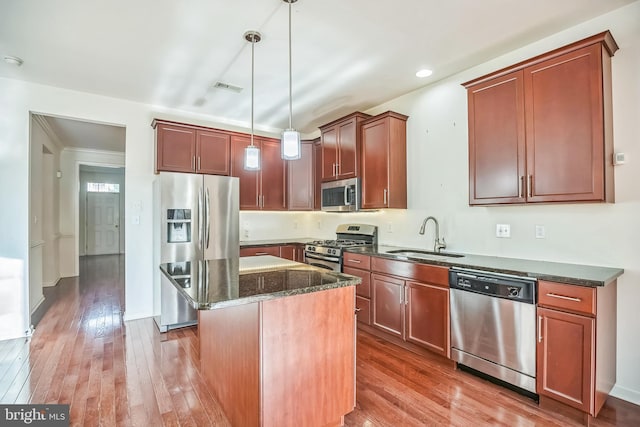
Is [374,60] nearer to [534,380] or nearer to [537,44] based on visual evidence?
[537,44]

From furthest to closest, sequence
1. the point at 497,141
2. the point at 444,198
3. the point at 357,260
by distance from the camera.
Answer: the point at 357,260 < the point at 444,198 < the point at 497,141

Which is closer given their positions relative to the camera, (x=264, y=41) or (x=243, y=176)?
(x=264, y=41)

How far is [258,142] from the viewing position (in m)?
4.53

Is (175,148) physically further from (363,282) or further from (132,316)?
(363,282)

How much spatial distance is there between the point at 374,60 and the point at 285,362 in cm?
262

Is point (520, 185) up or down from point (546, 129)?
down

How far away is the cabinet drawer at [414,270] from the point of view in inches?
103

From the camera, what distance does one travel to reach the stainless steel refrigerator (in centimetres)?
354

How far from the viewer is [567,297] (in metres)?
1.94

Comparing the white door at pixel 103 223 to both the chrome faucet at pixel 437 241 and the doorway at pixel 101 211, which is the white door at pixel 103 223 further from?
the chrome faucet at pixel 437 241

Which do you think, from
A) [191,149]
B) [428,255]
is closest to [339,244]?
[428,255]

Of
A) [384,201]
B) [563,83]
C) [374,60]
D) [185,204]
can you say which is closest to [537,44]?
[563,83]

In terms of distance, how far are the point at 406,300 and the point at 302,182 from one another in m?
2.58
